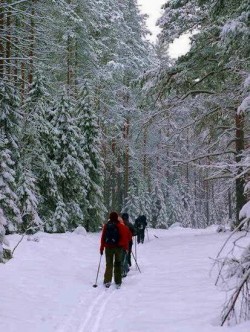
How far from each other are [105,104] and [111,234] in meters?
24.0

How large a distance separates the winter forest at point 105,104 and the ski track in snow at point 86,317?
258 centimetres

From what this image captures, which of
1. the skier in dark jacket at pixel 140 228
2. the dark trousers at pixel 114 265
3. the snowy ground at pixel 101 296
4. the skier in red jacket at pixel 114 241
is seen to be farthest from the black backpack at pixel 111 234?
the skier in dark jacket at pixel 140 228

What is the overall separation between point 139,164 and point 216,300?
3864cm

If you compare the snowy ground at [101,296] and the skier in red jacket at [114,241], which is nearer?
the snowy ground at [101,296]

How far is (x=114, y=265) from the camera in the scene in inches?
430

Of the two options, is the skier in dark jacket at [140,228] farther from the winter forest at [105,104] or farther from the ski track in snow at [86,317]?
the ski track in snow at [86,317]

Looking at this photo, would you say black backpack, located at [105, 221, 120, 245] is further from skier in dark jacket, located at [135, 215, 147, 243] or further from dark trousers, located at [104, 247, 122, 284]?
skier in dark jacket, located at [135, 215, 147, 243]

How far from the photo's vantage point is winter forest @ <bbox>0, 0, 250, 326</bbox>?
39.0ft

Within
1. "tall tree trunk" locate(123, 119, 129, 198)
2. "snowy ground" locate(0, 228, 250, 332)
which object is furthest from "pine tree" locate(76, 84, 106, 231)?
"snowy ground" locate(0, 228, 250, 332)

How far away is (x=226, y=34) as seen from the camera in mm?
9555

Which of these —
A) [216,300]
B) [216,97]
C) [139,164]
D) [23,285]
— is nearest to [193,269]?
[216,300]

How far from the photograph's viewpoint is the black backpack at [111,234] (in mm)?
11016

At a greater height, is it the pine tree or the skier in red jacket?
the pine tree

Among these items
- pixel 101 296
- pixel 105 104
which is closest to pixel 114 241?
pixel 101 296
